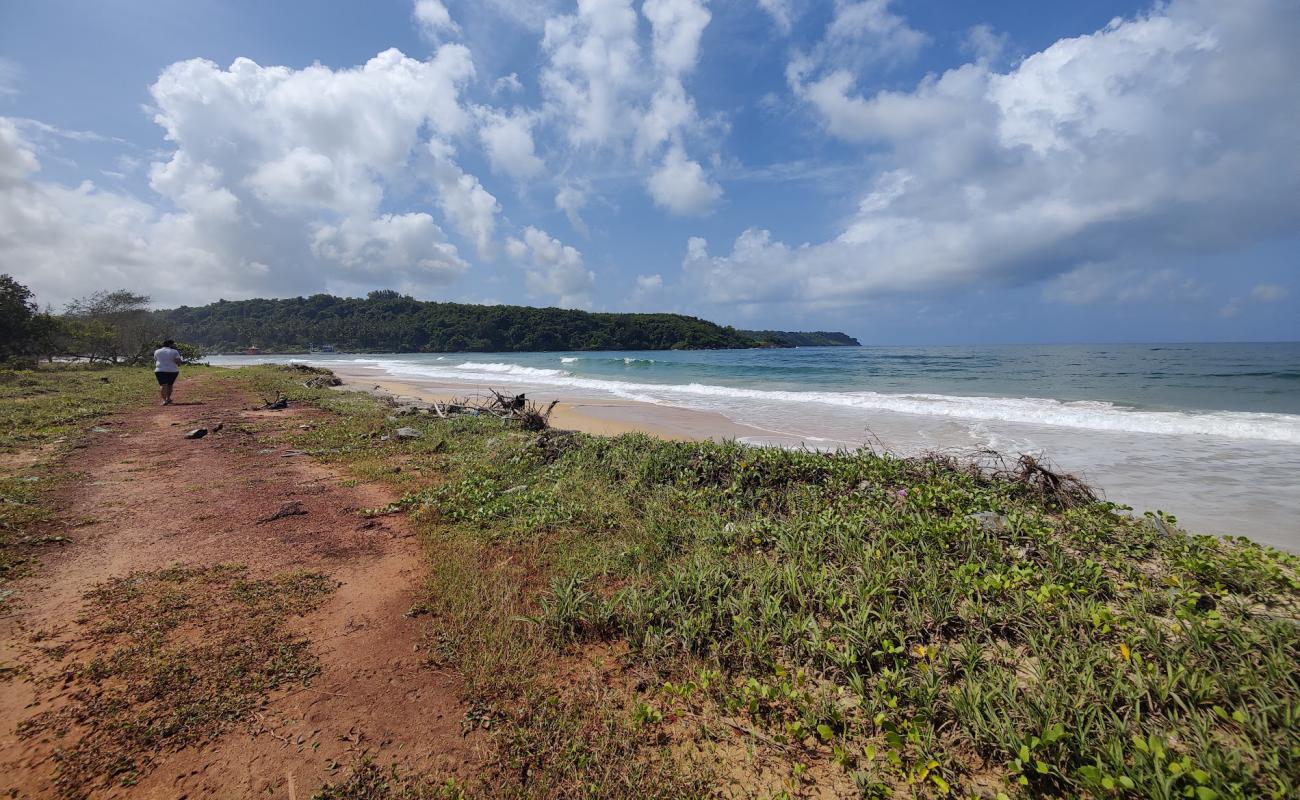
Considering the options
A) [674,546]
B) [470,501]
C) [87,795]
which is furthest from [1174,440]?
[87,795]

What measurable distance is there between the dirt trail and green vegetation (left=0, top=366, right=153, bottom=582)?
247mm

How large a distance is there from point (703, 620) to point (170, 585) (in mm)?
4397

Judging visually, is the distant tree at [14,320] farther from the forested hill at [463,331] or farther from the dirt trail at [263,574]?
the forested hill at [463,331]

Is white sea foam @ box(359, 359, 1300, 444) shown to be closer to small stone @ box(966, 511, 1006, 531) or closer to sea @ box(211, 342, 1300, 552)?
sea @ box(211, 342, 1300, 552)

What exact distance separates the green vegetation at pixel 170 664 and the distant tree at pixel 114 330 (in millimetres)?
47586

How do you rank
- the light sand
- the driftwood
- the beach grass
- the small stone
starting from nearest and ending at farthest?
the beach grass
the small stone
the driftwood
the light sand

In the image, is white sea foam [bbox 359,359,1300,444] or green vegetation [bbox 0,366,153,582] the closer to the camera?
green vegetation [bbox 0,366,153,582]

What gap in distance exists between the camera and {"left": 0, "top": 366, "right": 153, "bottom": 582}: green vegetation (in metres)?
4.65

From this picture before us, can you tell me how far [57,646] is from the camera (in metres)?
3.14

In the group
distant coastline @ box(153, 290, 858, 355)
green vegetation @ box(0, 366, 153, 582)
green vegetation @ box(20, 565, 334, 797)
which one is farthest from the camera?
distant coastline @ box(153, 290, 858, 355)

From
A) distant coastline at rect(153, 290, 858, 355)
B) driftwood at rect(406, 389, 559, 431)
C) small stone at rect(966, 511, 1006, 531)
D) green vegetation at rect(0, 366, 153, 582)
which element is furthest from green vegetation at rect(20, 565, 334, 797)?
distant coastline at rect(153, 290, 858, 355)

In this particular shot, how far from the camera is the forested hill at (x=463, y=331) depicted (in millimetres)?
108062

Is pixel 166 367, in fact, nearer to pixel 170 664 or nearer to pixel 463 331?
pixel 170 664

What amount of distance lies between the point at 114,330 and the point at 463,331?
73045 mm
